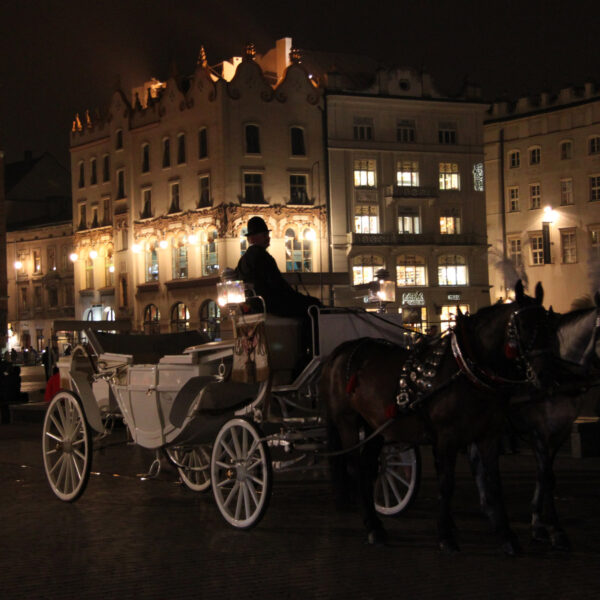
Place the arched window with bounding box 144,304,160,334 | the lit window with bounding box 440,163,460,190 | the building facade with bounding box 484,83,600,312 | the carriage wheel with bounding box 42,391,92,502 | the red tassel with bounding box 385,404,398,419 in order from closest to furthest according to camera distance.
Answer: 1. the red tassel with bounding box 385,404,398,419
2. the carriage wheel with bounding box 42,391,92,502
3. the building facade with bounding box 484,83,600,312
4. the lit window with bounding box 440,163,460,190
5. the arched window with bounding box 144,304,160,334

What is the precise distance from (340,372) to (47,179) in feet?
278

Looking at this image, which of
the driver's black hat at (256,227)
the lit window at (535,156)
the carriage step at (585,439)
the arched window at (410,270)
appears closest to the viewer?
the driver's black hat at (256,227)

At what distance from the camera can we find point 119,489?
41.3ft

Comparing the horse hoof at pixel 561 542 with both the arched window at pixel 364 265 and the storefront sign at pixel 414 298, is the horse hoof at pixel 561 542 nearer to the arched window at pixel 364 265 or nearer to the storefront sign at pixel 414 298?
the arched window at pixel 364 265

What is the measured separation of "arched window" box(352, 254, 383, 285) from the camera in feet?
192

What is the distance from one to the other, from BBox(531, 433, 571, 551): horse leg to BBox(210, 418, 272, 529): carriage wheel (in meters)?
2.38

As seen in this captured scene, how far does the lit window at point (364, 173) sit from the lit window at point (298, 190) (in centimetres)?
307

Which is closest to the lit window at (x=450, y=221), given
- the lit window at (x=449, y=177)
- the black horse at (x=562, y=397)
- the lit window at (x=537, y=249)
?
the lit window at (x=449, y=177)

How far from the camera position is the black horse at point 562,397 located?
30.9ft

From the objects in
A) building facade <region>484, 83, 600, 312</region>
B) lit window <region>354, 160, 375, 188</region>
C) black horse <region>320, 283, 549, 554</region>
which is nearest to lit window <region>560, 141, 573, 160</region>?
building facade <region>484, 83, 600, 312</region>

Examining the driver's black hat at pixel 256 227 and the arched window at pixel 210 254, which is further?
the arched window at pixel 210 254

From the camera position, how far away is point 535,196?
63.6 metres

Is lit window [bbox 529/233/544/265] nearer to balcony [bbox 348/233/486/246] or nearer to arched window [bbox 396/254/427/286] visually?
balcony [bbox 348/233/486/246]

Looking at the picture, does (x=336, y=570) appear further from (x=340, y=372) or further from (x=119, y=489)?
(x=119, y=489)
